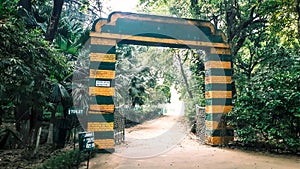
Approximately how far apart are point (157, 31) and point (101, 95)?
8.31ft

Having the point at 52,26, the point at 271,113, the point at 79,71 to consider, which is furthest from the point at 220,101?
the point at 52,26

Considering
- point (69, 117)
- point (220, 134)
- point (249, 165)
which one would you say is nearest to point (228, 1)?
point (220, 134)

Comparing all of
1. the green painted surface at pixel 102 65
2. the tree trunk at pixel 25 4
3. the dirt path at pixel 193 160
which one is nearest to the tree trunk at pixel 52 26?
the tree trunk at pixel 25 4

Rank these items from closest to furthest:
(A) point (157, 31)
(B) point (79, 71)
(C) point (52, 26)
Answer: (C) point (52, 26)
(B) point (79, 71)
(A) point (157, 31)

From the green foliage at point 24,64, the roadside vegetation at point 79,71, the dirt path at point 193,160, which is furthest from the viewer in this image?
the dirt path at point 193,160

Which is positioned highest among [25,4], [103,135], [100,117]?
[25,4]

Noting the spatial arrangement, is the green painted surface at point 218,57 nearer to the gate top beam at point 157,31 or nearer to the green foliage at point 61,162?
the gate top beam at point 157,31

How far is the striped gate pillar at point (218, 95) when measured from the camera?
831 centimetres

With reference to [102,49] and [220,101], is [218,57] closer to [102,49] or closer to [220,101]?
[220,101]

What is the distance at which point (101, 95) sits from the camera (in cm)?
731

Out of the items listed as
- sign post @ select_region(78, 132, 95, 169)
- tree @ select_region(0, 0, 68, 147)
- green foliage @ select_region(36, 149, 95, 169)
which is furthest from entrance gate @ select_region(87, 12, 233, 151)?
sign post @ select_region(78, 132, 95, 169)

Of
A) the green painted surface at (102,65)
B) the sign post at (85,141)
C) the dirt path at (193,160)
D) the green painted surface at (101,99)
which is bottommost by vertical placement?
the dirt path at (193,160)

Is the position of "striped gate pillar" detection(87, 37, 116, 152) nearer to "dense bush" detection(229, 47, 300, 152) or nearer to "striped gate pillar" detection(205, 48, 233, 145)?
"striped gate pillar" detection(205, 48, 233, 145)

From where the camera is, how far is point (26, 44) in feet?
15.6
